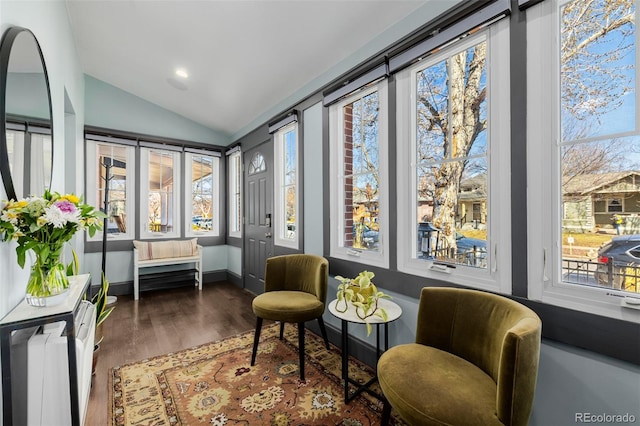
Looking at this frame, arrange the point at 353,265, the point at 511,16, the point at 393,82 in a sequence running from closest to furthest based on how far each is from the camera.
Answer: the point at 511,16 → the point at 393,82 → the point at 353,265

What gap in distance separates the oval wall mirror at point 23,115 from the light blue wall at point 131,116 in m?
2.70

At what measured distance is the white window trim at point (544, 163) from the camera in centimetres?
133

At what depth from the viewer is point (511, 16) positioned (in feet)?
4.81

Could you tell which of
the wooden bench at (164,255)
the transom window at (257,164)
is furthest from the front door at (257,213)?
the wooden bench at (164,255)

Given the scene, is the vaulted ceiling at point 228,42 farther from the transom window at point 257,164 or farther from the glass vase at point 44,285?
the glass vase at point 44,285

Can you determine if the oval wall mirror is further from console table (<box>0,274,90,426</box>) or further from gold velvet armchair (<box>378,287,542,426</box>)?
gold velvet armchair (<box>378,287,542,426</box>)

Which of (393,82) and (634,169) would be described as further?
(393,82)

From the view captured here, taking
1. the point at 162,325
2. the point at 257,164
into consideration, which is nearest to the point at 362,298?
the point at 162,325

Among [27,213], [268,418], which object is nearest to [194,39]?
[27,213]

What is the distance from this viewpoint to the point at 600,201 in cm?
126

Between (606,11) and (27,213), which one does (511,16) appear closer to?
(606,11)

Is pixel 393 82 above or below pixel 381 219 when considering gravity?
above

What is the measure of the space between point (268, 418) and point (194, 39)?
325cm

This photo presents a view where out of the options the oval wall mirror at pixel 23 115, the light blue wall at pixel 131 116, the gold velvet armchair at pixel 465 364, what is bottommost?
→ the gold velvet armchair at pixel 465 364
